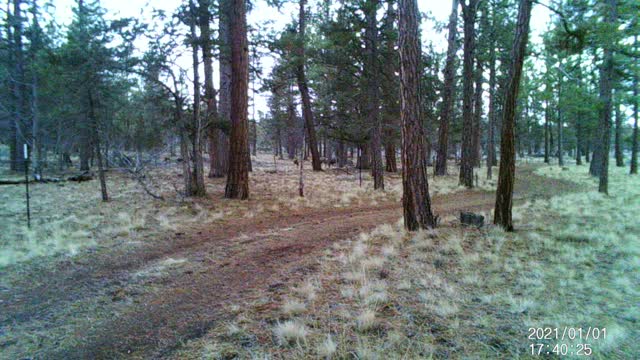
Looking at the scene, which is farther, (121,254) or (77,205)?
(77,205)

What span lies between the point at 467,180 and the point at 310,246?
1200cm

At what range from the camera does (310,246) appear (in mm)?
6652

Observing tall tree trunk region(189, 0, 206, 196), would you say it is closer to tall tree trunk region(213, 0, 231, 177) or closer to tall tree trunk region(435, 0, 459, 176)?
tall tree trunk region(213, 0, 231, 177)

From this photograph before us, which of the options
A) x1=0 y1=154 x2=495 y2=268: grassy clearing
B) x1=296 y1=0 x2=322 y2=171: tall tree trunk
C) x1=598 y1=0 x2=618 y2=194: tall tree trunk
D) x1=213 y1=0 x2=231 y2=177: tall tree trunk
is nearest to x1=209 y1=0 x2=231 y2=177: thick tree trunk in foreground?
x1=213 y1=0 x2=231 y2=177: tall tree trunk

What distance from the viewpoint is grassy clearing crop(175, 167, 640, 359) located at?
10.4 ft

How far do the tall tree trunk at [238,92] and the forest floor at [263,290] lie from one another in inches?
131

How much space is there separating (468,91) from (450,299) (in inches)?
537

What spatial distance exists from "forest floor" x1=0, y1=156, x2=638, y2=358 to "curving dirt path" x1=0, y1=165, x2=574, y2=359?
0.02 metres

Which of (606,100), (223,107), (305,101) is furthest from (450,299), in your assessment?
(305,101)

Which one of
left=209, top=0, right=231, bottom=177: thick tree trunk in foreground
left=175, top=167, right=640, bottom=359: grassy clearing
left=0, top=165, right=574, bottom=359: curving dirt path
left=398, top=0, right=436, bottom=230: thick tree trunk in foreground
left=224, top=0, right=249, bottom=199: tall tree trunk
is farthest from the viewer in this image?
left=209, top=0, right=231, bottom=177: thick tree trunk in foreground

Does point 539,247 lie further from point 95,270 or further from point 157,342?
point 95,270

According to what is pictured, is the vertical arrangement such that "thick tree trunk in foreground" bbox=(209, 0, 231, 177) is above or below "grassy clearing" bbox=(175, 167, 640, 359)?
above

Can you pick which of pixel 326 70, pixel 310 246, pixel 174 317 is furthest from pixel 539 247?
pixel 326 70

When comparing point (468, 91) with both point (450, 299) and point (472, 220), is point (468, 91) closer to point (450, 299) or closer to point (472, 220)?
point (472, 220)
